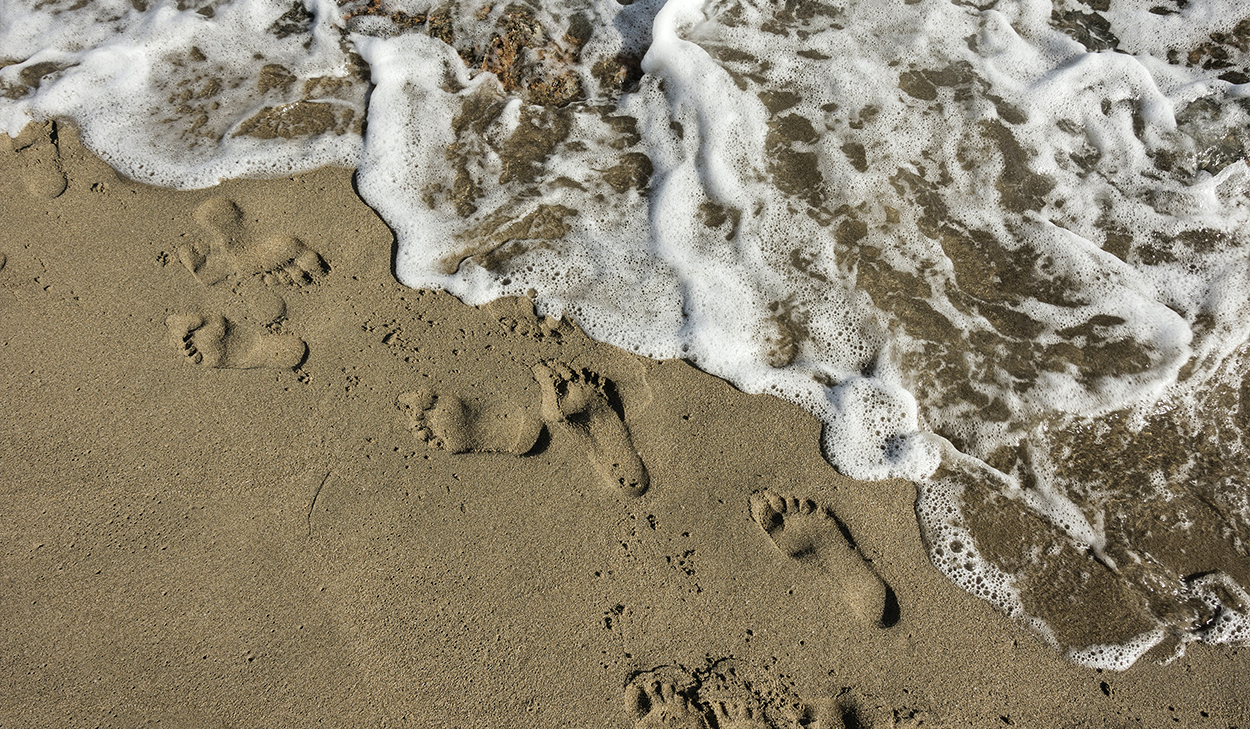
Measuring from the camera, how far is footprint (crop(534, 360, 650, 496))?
245 cm

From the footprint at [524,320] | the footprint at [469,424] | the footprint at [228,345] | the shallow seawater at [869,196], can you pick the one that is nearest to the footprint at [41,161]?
the shallow seawater at [869,196]

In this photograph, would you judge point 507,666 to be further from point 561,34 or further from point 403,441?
point 561,34

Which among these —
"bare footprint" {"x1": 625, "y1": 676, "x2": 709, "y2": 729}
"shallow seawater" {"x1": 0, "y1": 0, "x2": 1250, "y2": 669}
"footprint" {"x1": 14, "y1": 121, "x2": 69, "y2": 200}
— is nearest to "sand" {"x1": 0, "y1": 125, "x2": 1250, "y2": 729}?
"bare footprint" {"x1": 625, "y1": 676, "x2": 709, "y2": 729}

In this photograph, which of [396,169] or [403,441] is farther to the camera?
[396,169]

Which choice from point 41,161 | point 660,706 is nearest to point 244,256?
point 41,161

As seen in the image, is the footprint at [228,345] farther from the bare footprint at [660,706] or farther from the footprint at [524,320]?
the bare footprint at [660,706]

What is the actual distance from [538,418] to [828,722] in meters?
1.57

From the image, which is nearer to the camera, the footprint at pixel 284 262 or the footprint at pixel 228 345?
the footprint at pixel 228 345

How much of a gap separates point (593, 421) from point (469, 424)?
0.51 m

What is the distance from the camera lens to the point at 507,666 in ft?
7.33

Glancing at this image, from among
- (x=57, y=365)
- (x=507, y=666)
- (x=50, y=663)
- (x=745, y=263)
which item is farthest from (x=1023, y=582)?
(x=57, y=365)

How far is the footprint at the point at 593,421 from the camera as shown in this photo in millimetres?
2451

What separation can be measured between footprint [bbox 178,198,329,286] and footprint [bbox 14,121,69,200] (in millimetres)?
736

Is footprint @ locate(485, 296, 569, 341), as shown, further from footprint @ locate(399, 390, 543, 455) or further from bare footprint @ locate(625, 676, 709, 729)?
bare footprint @ locate(625, 676, 709, 729)
